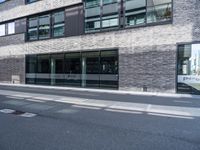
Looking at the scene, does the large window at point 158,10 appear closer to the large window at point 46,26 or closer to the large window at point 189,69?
the large window at point 189,69

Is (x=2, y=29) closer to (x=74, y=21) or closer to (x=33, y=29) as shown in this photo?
(x=33, y=29)

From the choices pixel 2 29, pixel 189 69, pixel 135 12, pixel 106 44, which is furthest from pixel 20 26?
pixel 189 69

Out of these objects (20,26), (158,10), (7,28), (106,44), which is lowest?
(106,44)

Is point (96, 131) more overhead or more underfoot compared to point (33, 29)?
more underfoot

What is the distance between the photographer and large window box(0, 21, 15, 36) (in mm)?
23547

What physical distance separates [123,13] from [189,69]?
640 centimetres

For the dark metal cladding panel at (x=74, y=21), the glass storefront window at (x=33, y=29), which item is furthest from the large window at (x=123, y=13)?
the glass storefront window at (x=33, y=29)

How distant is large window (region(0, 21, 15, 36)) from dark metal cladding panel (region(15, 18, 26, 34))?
94 centimetres

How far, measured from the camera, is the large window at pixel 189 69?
43.4 ft

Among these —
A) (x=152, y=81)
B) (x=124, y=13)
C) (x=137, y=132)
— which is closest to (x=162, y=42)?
(x=152, y=81)

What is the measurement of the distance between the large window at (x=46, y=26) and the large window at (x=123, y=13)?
10.0ft

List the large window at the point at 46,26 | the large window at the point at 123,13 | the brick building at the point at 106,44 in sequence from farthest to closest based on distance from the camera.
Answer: the large window at the point at 46,26, the large window at the point at 123,13, the brick building at the point at 106,44

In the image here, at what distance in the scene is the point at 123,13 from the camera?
1587cm

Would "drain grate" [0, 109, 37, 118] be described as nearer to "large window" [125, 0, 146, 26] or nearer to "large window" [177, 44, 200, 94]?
"large window" [177, 44, 200, 94]
